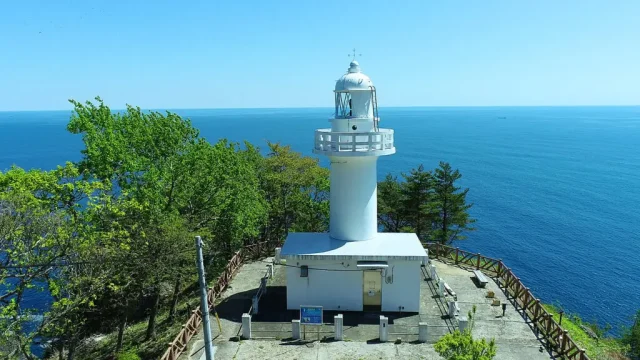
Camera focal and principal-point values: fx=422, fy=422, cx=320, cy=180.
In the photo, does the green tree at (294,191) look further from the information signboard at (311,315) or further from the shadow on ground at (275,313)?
the information signboard at (311,315)

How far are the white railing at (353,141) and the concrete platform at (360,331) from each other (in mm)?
6724

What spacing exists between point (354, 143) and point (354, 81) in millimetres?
2707

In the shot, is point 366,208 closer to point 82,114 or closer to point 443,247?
point 443,247

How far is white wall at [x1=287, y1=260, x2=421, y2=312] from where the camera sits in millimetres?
17062

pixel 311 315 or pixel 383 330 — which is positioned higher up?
pixel 311 315

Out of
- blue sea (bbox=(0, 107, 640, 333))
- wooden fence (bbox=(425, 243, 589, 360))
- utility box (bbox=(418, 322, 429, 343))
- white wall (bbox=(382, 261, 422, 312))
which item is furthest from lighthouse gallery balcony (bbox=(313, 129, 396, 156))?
blue sea (bbox=(0, 107, 640, 333))

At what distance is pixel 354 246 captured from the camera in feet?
58.3

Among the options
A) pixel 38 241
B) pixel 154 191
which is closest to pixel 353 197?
pixel 154 191

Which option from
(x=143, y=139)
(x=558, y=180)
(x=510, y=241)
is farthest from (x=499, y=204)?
(x=143, y=139)

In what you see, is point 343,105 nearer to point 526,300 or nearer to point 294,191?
point 526,300

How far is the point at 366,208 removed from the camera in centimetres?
1841

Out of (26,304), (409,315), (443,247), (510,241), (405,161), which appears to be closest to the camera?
(409,315)

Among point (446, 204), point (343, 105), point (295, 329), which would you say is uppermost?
point (343, 105)

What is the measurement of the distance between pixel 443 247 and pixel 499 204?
47411 millimetres
